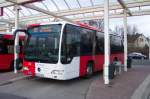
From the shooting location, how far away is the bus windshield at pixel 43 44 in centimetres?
1154

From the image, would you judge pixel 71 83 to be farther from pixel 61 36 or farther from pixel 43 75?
pixel 61 36

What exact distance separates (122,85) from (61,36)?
3.59m

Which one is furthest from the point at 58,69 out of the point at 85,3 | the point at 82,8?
the point at 85,3

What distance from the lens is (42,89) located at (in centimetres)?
1082

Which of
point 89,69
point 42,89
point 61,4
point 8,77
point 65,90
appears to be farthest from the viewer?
point 61,4

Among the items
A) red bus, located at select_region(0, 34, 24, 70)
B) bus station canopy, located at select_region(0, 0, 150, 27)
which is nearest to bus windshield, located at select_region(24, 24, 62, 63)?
red bus, located at select_region(0, 34, 24, 70)

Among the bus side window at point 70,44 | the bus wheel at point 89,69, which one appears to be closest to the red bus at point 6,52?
the bus wheel at point 89,69

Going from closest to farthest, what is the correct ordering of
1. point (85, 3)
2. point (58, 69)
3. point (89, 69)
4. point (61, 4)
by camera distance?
point (58, 69)
point (89, 69)
point (85, 3)
point (61, 4)

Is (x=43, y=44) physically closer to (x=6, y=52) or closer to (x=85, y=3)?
(x=6, y=52)

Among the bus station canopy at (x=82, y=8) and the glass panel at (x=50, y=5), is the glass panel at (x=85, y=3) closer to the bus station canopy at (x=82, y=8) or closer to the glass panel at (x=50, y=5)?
the bus station canopy at (x=82, y=8)

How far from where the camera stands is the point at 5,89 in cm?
1075

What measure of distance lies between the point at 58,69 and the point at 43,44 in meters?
1.51

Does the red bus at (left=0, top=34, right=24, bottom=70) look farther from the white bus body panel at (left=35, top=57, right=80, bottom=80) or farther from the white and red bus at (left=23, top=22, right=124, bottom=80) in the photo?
the white bus body panel at (left=35, top=57, right=80, bottom=80)

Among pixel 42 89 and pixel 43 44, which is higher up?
pixel 43 44
